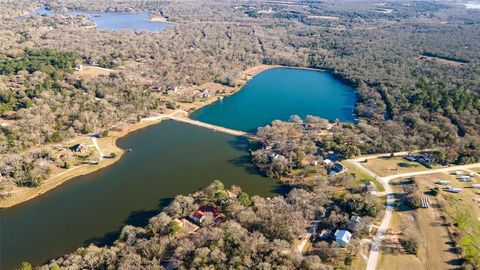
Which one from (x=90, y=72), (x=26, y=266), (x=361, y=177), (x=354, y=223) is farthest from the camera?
(x=90, y=72)

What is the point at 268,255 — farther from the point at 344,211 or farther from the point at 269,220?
the point at 344,211

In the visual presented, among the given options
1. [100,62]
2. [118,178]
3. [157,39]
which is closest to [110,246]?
[118,178]

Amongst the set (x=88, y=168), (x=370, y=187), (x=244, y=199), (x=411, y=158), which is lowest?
(x=88, y=168)

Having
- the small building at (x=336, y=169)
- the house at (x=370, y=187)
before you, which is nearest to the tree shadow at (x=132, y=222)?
the small building at (x=336, y=169)

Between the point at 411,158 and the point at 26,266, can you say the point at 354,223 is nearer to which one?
the point at 411,158

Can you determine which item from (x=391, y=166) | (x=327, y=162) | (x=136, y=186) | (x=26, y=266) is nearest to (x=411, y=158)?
(x=391, y=166)

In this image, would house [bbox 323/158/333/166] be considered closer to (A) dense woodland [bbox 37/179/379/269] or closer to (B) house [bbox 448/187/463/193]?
(A) dense woodland [bbox 37/179/379/269]
